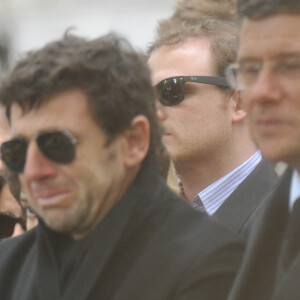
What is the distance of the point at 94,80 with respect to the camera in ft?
10.1

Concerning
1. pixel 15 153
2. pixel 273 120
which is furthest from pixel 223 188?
pixel 273 120

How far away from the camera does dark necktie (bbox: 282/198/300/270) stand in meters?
2.60

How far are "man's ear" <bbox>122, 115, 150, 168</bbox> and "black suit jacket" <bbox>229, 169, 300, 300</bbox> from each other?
1.61 ft

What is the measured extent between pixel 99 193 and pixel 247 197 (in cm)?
95

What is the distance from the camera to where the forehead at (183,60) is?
4.23 meters

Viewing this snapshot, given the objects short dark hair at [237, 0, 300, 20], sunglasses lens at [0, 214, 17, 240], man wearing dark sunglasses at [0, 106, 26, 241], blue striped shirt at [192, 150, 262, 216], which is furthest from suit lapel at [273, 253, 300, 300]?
sunglasses lens at [0, 214, 17, 240]

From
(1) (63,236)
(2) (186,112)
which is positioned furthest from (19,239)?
(2) (186,112)

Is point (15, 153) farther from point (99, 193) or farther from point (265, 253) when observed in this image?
point (265, 253)

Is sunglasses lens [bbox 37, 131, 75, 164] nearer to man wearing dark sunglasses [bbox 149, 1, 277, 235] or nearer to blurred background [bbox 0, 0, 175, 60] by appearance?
man wearing dark sunglasses [bbox 149, 1, 277, 235]

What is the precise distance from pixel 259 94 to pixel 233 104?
5.57ft

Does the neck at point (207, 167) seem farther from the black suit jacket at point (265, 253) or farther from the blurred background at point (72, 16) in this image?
the blurred background at point (72, 16)

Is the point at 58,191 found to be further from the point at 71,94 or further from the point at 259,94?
the point at 259,94

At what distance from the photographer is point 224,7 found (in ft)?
15.3

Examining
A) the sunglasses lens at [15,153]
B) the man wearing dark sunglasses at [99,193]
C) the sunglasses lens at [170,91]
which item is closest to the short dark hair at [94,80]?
the man wearing dark sunglasses at [99,193]
